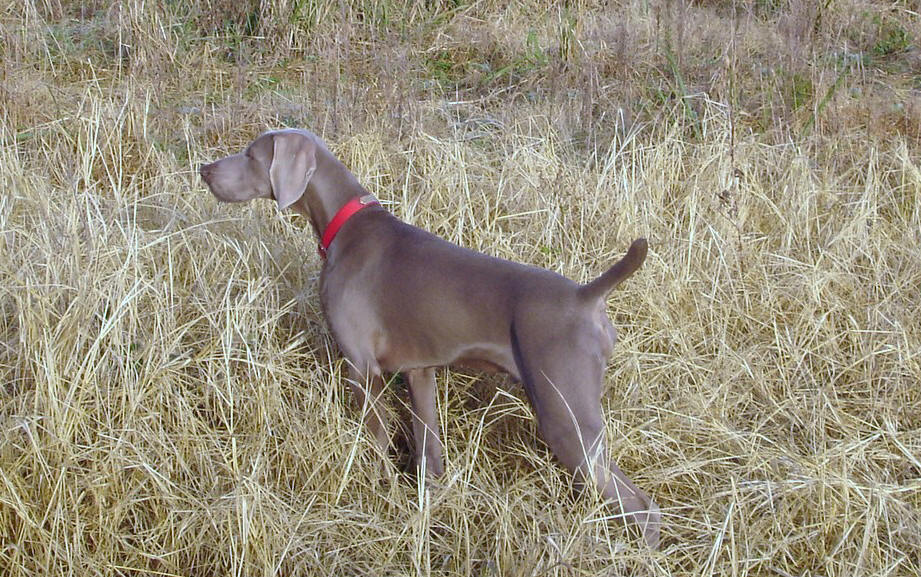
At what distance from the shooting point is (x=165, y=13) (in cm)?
520

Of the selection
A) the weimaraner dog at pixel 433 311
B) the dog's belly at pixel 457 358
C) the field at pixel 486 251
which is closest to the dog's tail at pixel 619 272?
the weimaraner dog at pixel 433 311

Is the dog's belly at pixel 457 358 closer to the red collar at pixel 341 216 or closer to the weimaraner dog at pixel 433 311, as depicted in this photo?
the weimaraner dog at pixel 433 311

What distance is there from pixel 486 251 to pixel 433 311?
0.84 metres

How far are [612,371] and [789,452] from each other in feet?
1.94

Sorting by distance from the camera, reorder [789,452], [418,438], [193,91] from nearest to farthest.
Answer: [789,452], [418,438], [193,91]

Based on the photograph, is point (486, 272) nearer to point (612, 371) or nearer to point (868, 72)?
point (612, 371)

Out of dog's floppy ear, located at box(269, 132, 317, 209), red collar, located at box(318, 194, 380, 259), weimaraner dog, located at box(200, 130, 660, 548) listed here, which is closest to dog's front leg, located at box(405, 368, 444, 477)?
weimaraner dog, located at box(200, 130, 660, 548)

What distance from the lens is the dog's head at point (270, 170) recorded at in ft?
9.46

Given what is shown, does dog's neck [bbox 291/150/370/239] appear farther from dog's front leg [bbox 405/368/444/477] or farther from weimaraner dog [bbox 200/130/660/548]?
dog's front leg [bbox 405/368/444/477]

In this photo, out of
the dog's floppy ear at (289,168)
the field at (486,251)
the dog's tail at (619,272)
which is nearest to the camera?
the dog's tail at (619,272)

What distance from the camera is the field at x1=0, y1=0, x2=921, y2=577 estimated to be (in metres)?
2.50

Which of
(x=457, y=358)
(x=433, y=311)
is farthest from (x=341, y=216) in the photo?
(x=457, y=358)

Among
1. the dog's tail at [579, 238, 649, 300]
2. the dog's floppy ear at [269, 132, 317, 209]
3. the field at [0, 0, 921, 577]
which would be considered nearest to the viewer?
the dog's tail at [579, 238, 649, 300]

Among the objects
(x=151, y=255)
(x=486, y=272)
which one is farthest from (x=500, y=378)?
(x=151, y=255)
